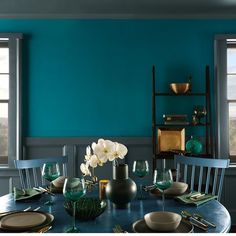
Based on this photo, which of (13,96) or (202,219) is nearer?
(202,219)

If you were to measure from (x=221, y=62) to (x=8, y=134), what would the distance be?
99.8 inches

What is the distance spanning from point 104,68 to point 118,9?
2.17ft

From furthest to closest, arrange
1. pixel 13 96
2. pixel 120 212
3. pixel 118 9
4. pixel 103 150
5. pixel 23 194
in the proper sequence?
pixel 13 96 < pixel 118 9 < pixel 23 194 < pixel 103 150 < pixel 120 212

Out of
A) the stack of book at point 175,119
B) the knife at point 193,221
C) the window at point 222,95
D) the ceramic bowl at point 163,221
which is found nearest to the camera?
the ceramic bowl at point 163,221

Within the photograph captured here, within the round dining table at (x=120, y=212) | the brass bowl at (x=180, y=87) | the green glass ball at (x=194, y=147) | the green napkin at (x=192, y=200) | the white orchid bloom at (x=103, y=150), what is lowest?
the round dining table at (x=120, y=212)

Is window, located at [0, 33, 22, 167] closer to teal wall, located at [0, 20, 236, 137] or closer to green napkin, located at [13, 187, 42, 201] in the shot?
teal wall, located at [0, 20, 236, 137]

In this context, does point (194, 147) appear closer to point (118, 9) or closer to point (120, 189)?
point (118, 9)

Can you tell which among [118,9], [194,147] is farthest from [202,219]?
[118,9]

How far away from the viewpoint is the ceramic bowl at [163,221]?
4.11 ft

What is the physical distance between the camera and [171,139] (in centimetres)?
334

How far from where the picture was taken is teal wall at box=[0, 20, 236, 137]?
3.53 meters

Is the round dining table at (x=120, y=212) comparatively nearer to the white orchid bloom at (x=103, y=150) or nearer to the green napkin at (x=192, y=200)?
the green napkin at (x=192, y=200)

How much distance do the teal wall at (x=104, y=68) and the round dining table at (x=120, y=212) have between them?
1.69 meters

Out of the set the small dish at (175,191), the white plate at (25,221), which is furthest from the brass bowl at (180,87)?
the white plate at (25,221)
